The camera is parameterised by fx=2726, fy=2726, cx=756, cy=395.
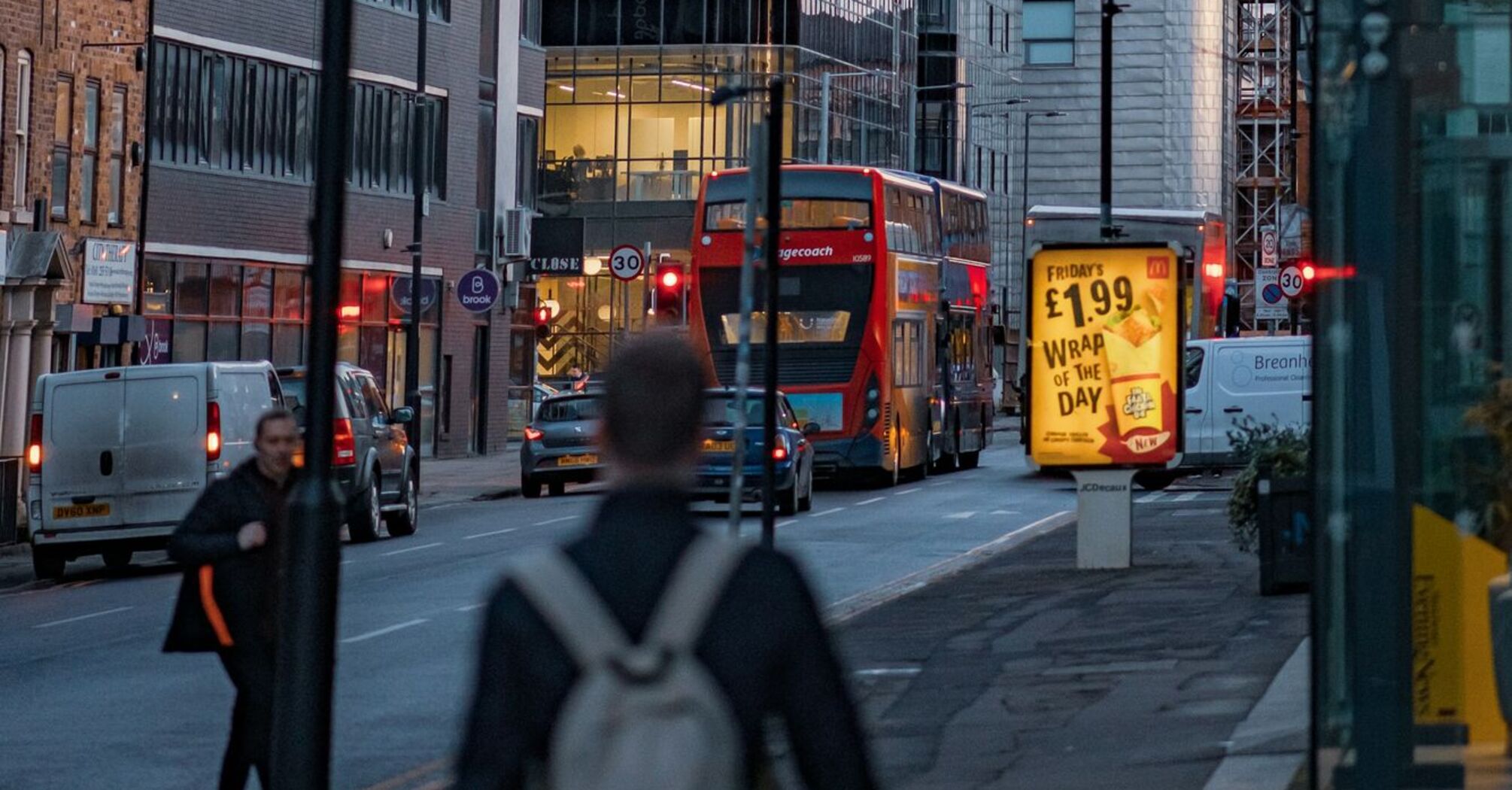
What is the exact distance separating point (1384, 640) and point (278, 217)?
3892 centimetres

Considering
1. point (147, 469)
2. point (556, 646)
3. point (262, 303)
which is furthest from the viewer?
point (262, 303)

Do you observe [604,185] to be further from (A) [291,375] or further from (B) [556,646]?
(B) [556,646]

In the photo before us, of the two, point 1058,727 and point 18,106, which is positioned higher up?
point 18,106

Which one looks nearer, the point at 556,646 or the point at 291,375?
the point at 556,646

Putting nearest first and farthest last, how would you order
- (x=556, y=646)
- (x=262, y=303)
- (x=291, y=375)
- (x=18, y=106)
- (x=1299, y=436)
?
(x=556, y=646), (x=1299, y=436), (x=291, y=375), (x=18, y=106), (x=262, y=303)

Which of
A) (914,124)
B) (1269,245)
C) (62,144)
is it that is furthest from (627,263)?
(914,124)

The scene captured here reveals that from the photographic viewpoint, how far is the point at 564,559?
3.69 meters

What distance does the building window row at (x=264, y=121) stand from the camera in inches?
1618

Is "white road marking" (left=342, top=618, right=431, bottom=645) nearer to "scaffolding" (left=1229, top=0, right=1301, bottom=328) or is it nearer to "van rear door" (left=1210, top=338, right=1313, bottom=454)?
"van rear door" (left=1210, top=338, right=1313, bottom=454)

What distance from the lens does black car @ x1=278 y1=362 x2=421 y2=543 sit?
26.7 meters

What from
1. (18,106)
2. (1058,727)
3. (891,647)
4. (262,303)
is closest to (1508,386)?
(1058,727)

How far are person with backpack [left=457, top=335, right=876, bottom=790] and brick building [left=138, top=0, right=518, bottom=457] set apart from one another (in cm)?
3323

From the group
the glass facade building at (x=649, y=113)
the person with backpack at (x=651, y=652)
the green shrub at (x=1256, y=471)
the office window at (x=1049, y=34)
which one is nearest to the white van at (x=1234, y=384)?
the green shrub at (x=1256, y=471)

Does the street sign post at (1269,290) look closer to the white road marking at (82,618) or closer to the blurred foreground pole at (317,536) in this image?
the white road marking at (82,618)
